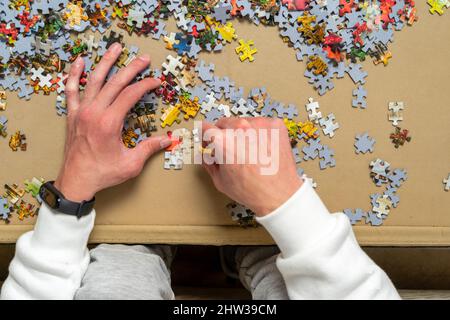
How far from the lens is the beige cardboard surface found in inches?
46.6

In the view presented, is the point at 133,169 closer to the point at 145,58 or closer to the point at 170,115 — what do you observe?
the point at 170,115

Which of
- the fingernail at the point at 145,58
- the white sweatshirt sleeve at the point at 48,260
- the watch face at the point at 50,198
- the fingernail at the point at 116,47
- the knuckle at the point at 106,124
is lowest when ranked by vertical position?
the white sweatshirt sleeve at the point at 48,260

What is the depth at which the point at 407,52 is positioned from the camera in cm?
121

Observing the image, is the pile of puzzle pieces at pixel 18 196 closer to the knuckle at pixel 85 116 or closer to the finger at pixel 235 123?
the knuckle at pixel 85 116

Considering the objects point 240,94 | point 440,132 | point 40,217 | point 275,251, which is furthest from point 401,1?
point 40,217

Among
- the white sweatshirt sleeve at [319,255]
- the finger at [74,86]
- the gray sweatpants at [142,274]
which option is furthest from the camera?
the finger at [74,86]

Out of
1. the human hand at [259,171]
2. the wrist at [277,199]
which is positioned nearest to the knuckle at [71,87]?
the human hand at [259,171]

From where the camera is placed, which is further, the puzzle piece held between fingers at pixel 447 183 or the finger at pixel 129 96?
the puzzle piece held between fingers at pixel 447 183

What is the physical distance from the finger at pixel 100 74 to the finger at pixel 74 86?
0.04 m

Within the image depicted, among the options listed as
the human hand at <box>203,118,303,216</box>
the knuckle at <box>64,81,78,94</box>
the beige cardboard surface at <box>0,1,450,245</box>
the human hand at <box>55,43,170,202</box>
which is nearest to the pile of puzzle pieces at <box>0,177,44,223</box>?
the beige cardboard surface at <box>0,1,450,245</box>

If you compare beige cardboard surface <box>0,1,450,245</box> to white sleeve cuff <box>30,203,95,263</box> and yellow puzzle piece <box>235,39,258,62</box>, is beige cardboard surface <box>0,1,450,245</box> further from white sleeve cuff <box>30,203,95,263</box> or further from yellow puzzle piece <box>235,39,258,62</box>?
white sleeve cuff <box>30,203,95,263</box>

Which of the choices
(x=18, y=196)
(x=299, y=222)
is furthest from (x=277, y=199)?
(x=18, y=196)

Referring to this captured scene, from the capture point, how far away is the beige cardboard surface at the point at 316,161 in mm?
1184

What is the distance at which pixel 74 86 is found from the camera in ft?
3.72
